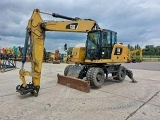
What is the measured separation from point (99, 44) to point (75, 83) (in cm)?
206

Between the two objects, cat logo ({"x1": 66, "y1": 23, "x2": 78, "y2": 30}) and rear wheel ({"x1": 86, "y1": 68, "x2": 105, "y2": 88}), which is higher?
cat logo ({"x1": 66, "y1": 23, "x2": 78, "y2": 30})

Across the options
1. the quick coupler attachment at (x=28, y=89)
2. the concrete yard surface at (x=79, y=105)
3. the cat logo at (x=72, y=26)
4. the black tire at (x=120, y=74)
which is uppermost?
the cat logo at (x=72, y=26)

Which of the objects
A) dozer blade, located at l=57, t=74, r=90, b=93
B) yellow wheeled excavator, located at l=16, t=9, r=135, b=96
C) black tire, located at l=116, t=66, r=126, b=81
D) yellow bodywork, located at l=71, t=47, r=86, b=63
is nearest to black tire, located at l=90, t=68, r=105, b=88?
yellow wheeled excavator, located at l=16, t=9, r=135, b=96

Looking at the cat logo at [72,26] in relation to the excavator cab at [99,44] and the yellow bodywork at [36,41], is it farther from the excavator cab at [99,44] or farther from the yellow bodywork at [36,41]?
the excavator cab at [99,44]

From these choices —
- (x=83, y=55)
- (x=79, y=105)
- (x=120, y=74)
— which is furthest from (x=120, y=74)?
(x=79, y=105)

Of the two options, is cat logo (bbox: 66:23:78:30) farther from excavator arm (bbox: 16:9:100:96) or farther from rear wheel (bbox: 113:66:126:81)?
rear wheel (bbox: 113:66:126:81)

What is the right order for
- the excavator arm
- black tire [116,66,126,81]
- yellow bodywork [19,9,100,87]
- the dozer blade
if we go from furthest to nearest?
black tire [116,66,126,81] → the dozer blade → yellow bodywork [19,9,100,87] → the excavator arm

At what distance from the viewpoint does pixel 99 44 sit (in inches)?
333

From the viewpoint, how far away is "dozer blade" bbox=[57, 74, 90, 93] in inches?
284

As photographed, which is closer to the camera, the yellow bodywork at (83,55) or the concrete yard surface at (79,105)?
the concrete yard surface at (79,105)

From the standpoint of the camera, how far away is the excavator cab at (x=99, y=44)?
27.8 ft

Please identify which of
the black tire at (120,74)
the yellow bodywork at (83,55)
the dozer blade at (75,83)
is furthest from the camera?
the black tire at (120,74)

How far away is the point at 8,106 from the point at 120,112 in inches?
122

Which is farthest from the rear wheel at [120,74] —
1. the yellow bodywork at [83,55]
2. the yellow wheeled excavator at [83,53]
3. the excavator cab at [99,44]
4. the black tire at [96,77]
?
the black tire at [96,77]
